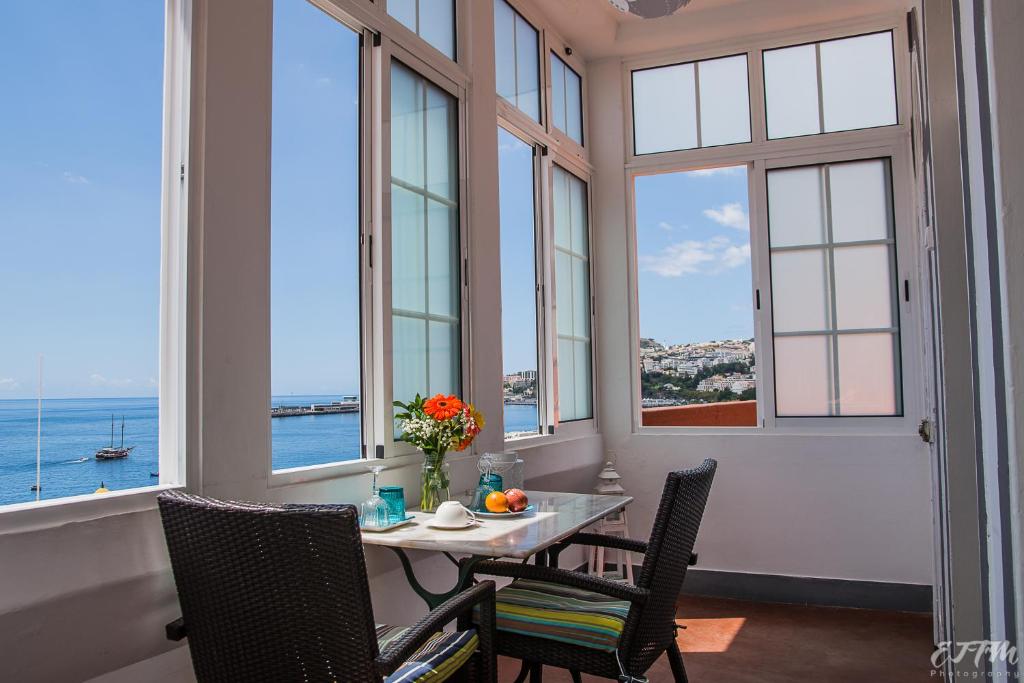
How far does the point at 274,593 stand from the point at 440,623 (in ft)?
1.48

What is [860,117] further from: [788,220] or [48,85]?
[48,85]

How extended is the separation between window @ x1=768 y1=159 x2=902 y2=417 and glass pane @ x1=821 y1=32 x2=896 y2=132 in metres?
0.27

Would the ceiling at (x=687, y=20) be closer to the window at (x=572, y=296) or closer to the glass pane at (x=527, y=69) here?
the glass pane at (x=527, y=69)

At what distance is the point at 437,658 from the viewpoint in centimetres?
189

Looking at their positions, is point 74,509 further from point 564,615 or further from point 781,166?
point 781,166

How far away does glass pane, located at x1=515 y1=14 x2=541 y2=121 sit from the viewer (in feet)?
13.7

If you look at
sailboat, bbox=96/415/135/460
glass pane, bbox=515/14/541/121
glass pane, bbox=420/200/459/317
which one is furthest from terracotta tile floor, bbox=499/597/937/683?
glass pane, bbox=515/14/541/121

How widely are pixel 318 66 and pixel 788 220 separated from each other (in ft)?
10.1

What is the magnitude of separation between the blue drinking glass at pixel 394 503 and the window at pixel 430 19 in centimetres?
185

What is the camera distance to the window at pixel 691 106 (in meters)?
4.81

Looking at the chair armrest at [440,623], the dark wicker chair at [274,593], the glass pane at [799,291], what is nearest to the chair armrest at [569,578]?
the chair armrest at [440,623]

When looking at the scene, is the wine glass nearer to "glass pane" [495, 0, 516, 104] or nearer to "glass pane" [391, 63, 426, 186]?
"glass pane" [391, 63, 426, 186]

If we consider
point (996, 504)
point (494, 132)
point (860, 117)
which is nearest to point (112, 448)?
point (996, 504)

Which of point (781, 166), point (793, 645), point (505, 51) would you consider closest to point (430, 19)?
point (505, 51)
